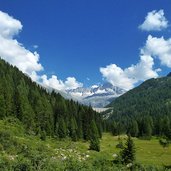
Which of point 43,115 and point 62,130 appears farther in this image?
point 43,115

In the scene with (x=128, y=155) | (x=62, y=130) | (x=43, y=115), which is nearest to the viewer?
(x=128, y=155)

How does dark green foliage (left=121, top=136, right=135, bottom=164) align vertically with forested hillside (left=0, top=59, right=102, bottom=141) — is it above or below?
below

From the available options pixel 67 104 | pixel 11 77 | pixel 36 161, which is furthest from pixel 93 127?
pixel 36 161

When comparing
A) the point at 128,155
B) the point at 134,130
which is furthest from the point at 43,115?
the point at 134,130

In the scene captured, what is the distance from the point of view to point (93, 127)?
142750mm

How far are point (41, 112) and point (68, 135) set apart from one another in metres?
12.8

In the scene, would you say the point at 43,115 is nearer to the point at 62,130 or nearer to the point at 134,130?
the point at 62,130

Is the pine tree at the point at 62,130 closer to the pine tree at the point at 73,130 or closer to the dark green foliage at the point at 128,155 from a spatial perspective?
the pine tree at the point at 73,130

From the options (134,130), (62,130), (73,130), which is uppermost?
(134,130)

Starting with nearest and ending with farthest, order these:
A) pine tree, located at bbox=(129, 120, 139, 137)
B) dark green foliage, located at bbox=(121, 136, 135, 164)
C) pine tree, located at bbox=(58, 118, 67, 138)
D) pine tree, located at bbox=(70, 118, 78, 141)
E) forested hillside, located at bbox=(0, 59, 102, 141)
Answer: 1. dark green foliage, located at bbox=(121, 136, 135, 164)
2. forested hillside, located at bbox=(0, 59, 102, 141)
3. pine tree, located at bbox=(58, 118, 67, 138)
4. pine tree, located at bbox=(70, 118, 78, 141)
5. pine tree, located at bbox=(129, 120, 139, 137)

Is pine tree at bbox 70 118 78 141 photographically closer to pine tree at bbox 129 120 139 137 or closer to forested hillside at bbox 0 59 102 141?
forested hillside at bbox 0 59 102 141

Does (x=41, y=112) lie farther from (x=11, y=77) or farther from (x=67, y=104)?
(x=11, y=77)

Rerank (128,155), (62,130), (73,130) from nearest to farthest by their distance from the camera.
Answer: (128,155) < (62,130) < (73,130)

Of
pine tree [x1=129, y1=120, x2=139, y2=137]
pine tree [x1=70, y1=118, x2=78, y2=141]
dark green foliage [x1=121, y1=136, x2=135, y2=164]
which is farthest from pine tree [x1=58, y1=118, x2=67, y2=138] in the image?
pine tree [x1=129, y1=120, x2=139, y2=137]
